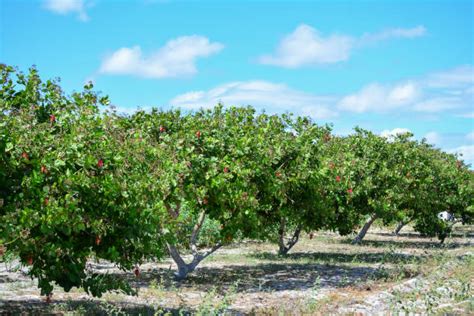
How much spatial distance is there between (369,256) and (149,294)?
1321cm

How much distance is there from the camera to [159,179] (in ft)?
39.5

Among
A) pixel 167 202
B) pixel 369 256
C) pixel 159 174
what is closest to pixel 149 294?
pixel 167 202

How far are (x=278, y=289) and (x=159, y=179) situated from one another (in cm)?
587

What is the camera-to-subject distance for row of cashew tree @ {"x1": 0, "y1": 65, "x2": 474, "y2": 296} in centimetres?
915

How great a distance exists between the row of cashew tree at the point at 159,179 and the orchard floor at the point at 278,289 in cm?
116

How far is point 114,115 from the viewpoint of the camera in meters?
11.4

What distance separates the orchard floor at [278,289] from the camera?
11.6 metres

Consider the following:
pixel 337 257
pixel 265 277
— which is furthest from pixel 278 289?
pixel 337 257

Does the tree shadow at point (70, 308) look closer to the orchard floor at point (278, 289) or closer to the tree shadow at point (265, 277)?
the orchard floor at point (278, 289)

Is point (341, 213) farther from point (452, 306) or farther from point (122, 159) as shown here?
point (122, 159)

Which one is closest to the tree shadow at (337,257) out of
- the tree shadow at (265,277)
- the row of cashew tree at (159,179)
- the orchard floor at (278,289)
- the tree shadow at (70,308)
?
the orchard floor at (278,289)

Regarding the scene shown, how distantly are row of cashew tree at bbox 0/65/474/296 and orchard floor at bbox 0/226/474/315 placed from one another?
1.16 meters

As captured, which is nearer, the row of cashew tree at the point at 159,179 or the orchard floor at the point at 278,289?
the row of cashew tree at the point at 159,179

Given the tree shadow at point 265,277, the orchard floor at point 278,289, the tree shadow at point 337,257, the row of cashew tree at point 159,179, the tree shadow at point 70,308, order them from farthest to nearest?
the tree shadow at point 337,257 → the tree shadow at point 265,277 → the tree shadow at point 70,308 → the orchard floor at point 278,289 → the row of cashew tree at point 159,179
